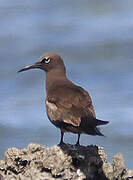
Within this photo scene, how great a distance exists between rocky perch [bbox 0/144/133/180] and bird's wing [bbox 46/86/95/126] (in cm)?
36

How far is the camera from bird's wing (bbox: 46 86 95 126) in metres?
8.84

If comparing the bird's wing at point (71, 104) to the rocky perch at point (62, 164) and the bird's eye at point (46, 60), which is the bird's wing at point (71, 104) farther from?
the bird's eye at point (46, 60)

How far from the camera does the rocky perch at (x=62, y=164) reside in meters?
8.05

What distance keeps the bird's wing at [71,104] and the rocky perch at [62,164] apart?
363 mm

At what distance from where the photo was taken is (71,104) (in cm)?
902

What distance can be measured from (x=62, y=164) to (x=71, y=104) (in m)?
1.04

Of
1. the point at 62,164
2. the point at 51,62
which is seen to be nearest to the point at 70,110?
the point at 62,164

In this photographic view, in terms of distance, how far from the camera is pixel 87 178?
8172mm

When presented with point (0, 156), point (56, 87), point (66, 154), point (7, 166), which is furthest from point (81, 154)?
point (0, 156)

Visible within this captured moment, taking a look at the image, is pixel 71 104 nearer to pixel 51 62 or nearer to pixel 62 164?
pixel 62 164

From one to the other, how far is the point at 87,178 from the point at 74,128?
801mm

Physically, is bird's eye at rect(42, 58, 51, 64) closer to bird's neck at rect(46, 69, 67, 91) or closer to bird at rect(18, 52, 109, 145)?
bird's neck at rect(46, 69, 67, 91)

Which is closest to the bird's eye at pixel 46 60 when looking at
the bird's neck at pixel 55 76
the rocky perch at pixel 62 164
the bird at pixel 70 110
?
the bird's neck at pixel 55 76

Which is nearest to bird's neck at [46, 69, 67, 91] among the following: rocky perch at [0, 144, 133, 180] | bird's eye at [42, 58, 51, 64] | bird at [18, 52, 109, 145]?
bird at [18, 52, 109, 145]
